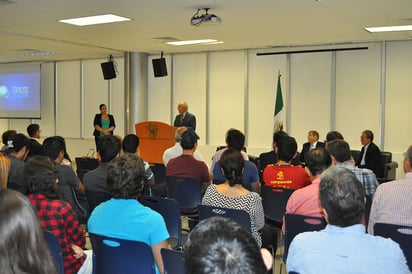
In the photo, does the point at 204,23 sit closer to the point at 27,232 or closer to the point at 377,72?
the point at 377,72

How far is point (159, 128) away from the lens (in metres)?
9.83

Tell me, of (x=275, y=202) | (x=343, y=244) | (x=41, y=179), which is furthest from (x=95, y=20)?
(x=343, y=244)

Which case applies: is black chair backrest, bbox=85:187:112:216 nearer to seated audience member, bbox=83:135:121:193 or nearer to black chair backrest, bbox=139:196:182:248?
seated audience member, bbox=83:135:121:193

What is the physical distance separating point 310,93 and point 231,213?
7906 millimetres

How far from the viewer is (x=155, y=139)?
9.94 m

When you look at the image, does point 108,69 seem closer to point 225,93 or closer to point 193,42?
point 193,42

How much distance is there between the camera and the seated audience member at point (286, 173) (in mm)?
4520

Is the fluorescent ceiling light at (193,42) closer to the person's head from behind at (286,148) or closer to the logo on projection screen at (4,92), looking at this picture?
the person's head from behind at (286,148)

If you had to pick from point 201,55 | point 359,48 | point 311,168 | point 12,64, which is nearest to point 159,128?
point 201,55

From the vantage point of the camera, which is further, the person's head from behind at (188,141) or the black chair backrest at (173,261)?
the person's head from behind at (188,141)

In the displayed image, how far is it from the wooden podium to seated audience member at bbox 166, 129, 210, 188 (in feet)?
14.0

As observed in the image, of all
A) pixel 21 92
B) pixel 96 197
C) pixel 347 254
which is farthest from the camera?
pixel 21 92

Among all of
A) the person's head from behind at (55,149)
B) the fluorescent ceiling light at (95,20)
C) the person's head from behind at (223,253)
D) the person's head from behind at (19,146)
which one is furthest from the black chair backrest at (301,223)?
the fluorescent ceiling light at (95,20)

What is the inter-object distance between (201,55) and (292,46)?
2.51 metres
